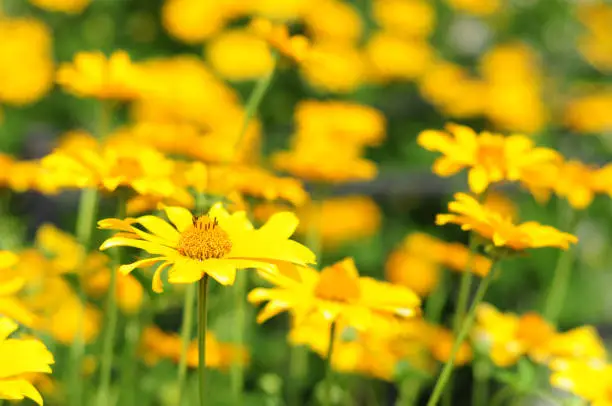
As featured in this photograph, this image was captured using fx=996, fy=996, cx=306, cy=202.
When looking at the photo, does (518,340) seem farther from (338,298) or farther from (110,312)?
(110,312)

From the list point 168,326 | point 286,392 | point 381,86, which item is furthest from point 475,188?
point 381,86

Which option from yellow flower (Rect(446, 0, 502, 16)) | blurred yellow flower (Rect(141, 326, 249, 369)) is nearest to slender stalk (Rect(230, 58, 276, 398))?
blurred yellow flower (Rect(141, 326, 249, 369))

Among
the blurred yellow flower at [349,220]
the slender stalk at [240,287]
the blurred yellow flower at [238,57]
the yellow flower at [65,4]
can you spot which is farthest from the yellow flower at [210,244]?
the yellow flower at [65,4]

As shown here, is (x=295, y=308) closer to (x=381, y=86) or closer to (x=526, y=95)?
(x=526, y=95)

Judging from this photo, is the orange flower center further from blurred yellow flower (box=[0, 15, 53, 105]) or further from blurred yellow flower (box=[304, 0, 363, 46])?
blurred yellow flower (box=[304, 0, 363, 46])

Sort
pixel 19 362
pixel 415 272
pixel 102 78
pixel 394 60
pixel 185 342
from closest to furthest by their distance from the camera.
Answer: pixel 19 362
pixel 185 342
pixel 102 78
pixel 415 272
pixel 394 60

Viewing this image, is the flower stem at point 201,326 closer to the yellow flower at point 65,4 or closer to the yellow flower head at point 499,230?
the yellow flower head at point 499,230

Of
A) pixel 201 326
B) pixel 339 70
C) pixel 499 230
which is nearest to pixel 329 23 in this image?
pixel 339 70

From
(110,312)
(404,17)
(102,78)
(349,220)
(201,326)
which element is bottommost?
(349,220)

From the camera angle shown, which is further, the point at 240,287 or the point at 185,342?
the point at 240,287

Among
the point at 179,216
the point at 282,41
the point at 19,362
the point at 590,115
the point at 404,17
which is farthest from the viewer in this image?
the point at 404,17
